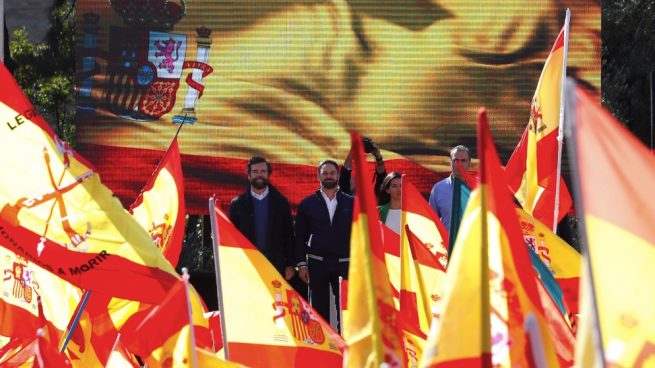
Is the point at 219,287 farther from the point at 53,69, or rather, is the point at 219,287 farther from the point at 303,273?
the point at 53,69

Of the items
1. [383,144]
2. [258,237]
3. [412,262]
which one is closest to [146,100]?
[383,144]

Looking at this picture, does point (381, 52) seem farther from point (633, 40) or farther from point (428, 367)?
point (428, 367)

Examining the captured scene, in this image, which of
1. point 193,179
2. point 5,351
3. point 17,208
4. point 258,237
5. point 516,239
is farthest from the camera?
point 193,179

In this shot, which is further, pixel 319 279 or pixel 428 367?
pixel 319 279

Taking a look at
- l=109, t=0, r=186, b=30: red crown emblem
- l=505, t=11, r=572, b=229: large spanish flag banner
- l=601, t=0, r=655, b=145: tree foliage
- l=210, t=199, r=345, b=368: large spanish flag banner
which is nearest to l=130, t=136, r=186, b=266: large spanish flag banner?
l=210, t=199, r=345, b=368: large spanish flag banner

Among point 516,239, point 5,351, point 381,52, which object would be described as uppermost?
point 381,52

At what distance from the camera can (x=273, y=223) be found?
9.34 meters

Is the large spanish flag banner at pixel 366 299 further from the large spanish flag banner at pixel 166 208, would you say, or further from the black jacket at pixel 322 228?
the black jacket at pixel 322 228

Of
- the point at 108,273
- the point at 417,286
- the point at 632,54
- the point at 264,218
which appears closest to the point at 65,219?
the point at 108,273

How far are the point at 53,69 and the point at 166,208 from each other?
848 centimetres

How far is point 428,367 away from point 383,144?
873 cm

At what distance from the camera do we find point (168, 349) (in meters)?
5.30

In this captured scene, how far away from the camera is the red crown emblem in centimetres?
1334

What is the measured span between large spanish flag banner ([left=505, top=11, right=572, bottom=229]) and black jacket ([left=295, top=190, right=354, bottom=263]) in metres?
1.06
